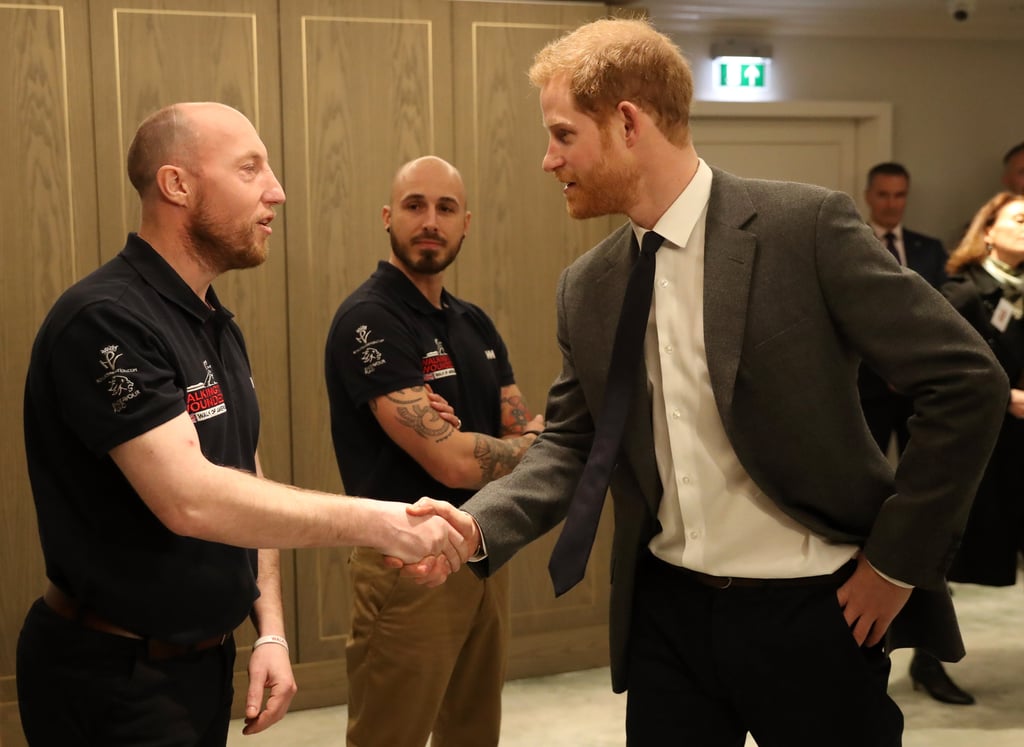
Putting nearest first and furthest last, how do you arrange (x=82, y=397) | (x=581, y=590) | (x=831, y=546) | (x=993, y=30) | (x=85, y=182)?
(x=82, y=397), (x=831, y=546), (x=85, y=182), (x=581, y=590), (x=993, y=30)

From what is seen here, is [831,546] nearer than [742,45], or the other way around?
[831,546]

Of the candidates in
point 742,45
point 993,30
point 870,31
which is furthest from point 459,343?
point 993,30

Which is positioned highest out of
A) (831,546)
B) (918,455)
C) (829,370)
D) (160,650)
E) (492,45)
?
(492,45)

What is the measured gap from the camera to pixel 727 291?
5.64ft

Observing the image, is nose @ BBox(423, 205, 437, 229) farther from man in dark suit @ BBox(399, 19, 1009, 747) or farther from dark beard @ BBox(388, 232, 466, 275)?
man in dark suit @ BBox(399, 19, 1009, 747)

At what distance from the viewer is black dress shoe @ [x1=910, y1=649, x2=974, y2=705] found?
3.82 metres

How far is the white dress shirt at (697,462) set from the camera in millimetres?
1749

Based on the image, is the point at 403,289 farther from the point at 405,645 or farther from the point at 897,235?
the point at 897,235

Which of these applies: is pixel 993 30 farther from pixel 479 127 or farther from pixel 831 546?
pixel 831 546

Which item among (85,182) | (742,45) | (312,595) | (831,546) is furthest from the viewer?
(742,45)

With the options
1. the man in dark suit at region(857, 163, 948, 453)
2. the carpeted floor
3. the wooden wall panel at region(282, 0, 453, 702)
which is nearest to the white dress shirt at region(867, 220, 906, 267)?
the man in dark suit at region(857, 163, 948, 453)

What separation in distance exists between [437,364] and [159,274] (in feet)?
3.33

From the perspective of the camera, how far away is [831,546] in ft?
5.74

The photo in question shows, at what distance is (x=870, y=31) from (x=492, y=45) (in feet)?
9.01
